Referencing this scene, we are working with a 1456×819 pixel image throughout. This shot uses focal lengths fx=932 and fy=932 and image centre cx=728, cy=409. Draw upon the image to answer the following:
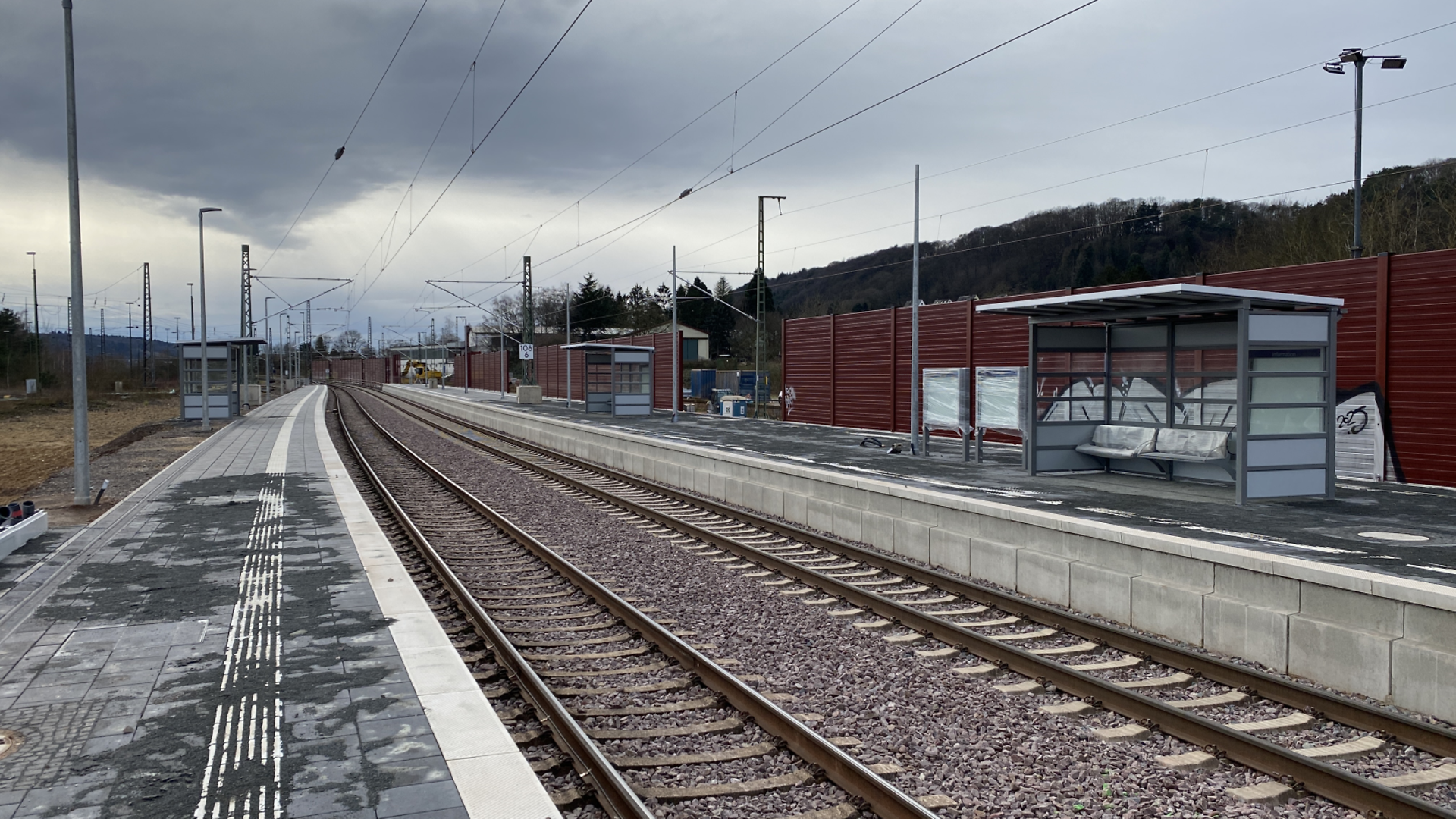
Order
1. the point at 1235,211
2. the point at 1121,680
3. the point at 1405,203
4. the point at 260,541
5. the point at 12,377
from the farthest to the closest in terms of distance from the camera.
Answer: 1. the point at 12,377
2. the point at 1235,211
3. the point at 1405,203
4. the point at 260,541
5. the point at 1121,680

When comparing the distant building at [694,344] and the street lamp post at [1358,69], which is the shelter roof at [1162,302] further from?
the distant building at [694,344]

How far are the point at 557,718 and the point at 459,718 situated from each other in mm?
576

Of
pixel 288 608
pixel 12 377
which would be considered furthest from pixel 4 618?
pixel 12 377

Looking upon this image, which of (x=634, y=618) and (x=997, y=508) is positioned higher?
(x=997, y=508)

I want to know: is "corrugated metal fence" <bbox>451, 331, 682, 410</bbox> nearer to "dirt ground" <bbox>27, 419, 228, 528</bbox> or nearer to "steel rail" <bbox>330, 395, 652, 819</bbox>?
"dirt ground" <bbox>27, 419, 228, 528</bbox>

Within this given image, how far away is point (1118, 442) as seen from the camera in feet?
47.8

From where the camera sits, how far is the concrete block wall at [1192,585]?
20.3 feet

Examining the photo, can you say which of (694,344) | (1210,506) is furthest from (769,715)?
(694,344)

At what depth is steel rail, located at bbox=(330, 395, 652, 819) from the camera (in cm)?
448

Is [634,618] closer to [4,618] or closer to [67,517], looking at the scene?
[4,618]

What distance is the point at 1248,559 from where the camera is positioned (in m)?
7.25

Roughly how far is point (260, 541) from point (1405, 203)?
3762 cm

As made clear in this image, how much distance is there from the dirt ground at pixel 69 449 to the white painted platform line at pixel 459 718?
8.10 m

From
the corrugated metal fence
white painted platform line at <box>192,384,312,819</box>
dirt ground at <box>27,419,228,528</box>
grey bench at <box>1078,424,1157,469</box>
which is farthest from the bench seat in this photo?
the corrugated metal fence
